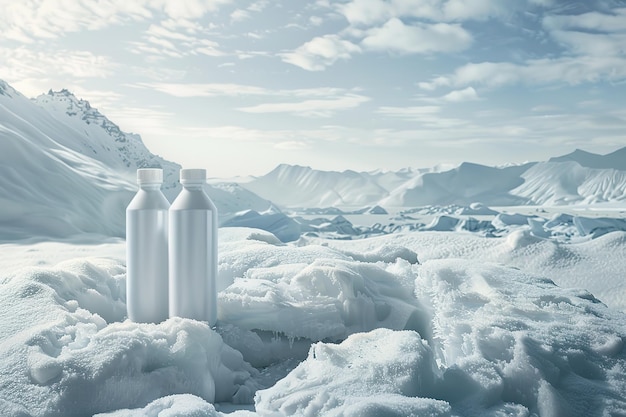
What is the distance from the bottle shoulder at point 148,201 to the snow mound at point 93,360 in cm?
32

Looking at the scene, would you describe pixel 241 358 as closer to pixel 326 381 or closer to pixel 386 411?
pixel 326 381

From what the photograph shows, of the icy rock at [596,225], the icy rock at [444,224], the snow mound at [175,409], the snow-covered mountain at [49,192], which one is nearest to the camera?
the snow mound at [175,409]

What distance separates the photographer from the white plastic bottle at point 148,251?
4.89 feet

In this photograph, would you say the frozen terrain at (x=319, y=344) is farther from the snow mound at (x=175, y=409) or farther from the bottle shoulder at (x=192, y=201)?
the bottle shoulder at (x=192, y=201)

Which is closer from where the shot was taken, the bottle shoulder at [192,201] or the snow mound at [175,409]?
the snow mound at [175,409]

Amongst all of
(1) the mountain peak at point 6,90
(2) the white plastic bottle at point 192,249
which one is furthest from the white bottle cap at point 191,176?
(1) the mountain peak at point 6,90

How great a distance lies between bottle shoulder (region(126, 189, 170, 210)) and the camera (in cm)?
149

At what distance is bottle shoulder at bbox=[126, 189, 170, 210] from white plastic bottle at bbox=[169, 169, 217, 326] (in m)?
0.08

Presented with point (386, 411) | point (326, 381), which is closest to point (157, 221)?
point (326, 381)

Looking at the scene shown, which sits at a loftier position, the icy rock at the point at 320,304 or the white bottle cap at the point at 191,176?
the white bottle cap at the point at 191,176

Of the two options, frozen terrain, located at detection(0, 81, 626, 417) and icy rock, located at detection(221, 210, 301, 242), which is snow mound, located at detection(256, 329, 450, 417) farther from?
icy rock, located at detection(221, 210, 301, 242)

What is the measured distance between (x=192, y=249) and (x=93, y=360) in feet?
1.20

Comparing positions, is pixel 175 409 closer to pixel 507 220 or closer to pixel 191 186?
pixel 191 186

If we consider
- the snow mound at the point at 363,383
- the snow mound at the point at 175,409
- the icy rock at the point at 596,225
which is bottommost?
the icy rock at the point at 596,225
